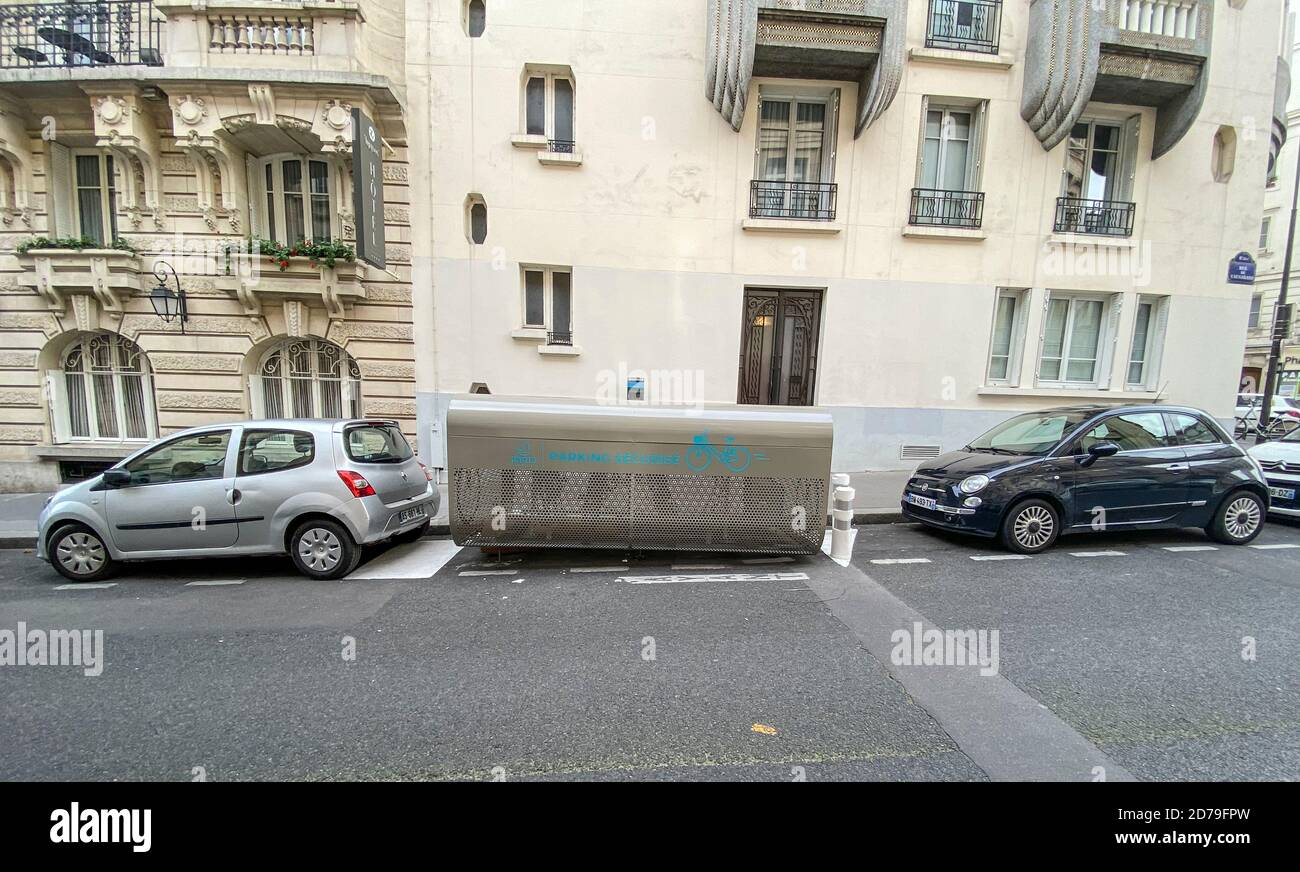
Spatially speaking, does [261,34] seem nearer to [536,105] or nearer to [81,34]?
[81,34]

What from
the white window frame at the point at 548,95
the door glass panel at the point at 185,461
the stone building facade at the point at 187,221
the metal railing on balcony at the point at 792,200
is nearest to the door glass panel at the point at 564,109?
the white window frame at the point at 548,95

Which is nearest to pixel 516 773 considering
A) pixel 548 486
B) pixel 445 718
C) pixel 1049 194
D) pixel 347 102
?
pixel 445 718

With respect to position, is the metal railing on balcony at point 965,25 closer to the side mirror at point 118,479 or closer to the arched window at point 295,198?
the arched window at point 295,198

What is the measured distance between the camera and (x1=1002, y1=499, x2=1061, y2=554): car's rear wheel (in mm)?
5793

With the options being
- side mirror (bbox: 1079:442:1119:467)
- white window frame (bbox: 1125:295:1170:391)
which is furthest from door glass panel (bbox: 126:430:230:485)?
white window frame (bbox: 1125:295:1170:391)

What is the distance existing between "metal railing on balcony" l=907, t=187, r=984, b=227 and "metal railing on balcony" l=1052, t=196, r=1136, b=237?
2070 millimetres

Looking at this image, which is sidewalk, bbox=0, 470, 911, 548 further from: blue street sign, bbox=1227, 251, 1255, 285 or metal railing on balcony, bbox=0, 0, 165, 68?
blue street sign, bbox=1227, 251, 1255, 285

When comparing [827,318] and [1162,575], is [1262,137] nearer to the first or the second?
[827,318]

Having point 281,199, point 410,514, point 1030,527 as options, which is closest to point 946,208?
point 1030,527

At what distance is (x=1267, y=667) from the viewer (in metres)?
3.44

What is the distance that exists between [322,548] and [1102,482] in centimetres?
892

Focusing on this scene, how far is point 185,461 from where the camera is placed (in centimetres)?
518

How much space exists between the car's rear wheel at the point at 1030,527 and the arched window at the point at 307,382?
11.0m

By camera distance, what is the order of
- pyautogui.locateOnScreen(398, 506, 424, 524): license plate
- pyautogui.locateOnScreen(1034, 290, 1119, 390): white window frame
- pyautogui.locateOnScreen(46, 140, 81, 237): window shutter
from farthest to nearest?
pyautogui.locateOnScreen(1034, 290, 1119, 390): white window frame < pyautogui.locateOnScreen(46, 140, 81, 237): window shutter < pyautogui.locateOnScreen(398, 506, 424, 524): license plate
